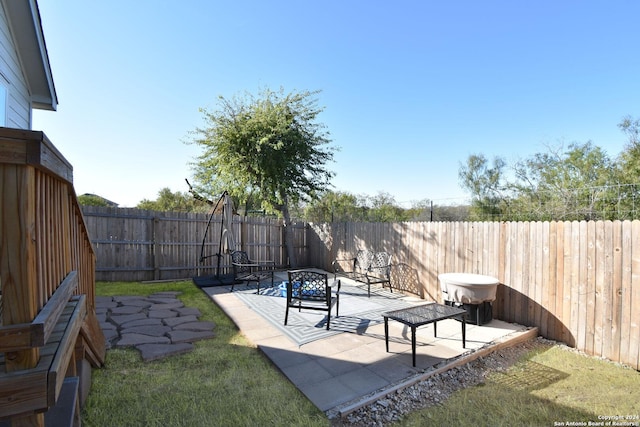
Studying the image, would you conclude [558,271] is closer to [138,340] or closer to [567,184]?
[138,340]

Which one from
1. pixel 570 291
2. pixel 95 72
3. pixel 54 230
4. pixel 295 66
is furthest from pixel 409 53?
pixel 54 230

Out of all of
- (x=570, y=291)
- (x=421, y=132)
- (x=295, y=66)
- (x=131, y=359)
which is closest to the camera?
(x=131, y=359)

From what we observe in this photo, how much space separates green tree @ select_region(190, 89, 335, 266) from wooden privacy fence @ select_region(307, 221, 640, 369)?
4.76 metres

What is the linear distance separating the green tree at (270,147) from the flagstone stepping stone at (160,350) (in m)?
6.02

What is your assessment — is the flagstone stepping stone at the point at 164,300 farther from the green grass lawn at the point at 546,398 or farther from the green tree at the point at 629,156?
the green tree at the point at 629,156

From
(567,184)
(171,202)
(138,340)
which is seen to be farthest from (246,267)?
(171,202)

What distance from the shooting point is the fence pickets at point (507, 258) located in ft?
11.7

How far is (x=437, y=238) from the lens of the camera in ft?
19.2

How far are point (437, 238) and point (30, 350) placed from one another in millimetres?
5850

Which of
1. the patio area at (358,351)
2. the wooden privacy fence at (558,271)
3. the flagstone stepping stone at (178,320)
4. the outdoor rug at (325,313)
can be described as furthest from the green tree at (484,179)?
the flagstone stepping stone at (178,320)

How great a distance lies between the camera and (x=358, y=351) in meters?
3.61

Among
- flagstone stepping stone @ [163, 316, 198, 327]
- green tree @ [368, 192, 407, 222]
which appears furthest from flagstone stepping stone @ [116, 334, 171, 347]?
green tree @ [368, 192, 407, 222]

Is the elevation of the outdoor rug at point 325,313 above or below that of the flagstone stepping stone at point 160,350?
below

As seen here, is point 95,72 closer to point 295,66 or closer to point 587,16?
point 295,66
